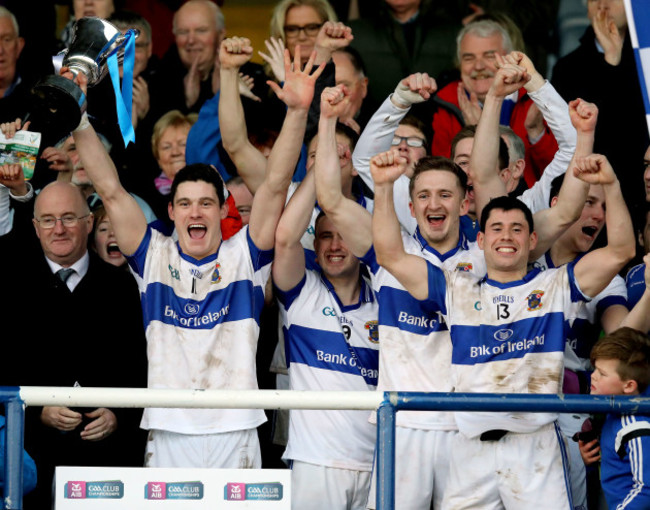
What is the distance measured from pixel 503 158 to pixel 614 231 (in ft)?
→ 4.23

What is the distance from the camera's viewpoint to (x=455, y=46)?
8.69m

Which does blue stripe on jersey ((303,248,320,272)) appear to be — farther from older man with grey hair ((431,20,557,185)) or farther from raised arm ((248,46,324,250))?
older man with grey hair ((431,20,557,185))

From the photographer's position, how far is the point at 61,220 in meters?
6.57

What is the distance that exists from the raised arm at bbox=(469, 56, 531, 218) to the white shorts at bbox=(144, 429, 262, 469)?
5.50 feet

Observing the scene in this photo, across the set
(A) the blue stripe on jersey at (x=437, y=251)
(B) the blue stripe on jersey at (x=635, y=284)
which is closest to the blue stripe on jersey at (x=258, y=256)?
(A) the blue stripe on jersey at (x=437, y=251)

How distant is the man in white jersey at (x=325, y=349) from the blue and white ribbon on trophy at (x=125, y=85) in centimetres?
88

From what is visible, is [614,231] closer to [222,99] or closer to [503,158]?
[503,158]

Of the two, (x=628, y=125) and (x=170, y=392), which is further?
(x=628, y=125)

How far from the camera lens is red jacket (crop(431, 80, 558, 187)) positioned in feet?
24.5

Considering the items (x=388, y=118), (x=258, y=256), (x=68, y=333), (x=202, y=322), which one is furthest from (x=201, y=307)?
(x=388, y=118)

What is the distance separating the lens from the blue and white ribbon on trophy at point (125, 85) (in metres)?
5.71

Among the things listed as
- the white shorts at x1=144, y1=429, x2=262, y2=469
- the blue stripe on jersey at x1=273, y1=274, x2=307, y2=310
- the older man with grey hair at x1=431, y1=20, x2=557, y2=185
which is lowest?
the white shorts at x1=144, y1=429, x2=262, y2=469

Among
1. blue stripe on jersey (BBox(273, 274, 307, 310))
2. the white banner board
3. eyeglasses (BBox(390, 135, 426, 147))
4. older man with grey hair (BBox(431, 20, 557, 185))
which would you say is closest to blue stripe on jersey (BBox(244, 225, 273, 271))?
blue stripe on jersey (BBox(273, 274, 307, 310))

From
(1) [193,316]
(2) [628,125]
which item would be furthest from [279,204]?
(2) [628,125]
